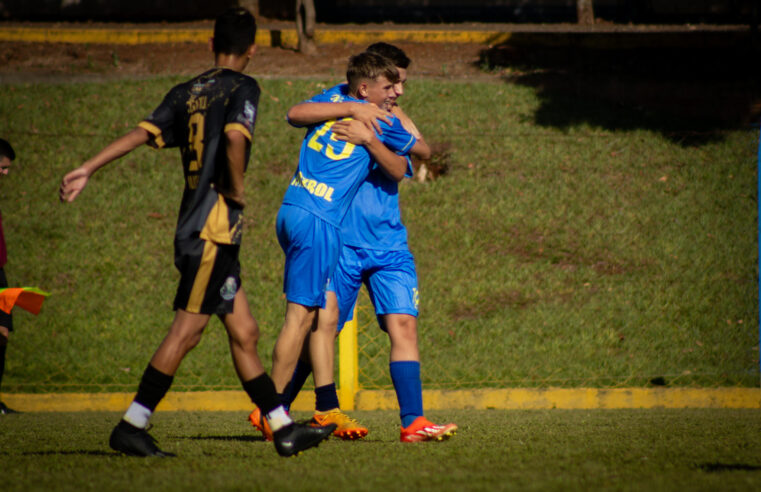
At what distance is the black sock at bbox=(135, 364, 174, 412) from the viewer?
3.89 metres

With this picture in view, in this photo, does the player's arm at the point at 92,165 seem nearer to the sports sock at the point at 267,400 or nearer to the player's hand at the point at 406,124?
the sports sock at the point at 267,400

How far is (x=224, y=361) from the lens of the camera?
30.6 feet

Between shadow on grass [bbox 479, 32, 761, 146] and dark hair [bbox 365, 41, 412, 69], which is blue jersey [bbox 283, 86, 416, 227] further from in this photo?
shadow on grass [bbox 479, 32, 761, 146]

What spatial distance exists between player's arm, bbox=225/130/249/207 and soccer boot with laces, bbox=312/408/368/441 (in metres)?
1.48

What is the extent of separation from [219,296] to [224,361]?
5.57 metres

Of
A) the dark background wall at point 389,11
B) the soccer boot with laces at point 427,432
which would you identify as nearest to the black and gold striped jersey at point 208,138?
the soccer boot with laces at point 427,432

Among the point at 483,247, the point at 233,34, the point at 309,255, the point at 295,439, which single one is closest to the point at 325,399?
the point at 309,255

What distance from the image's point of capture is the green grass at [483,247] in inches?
365

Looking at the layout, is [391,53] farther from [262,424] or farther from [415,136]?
[262,424]

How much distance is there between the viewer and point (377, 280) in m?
5.05

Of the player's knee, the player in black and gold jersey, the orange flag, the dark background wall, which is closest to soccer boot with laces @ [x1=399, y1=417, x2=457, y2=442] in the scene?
the player in black and gold jersey

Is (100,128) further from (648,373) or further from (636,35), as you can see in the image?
(636,35)

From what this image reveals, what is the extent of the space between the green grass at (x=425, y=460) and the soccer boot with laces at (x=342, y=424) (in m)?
0.08

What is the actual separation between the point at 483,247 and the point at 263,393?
7.47 metres
